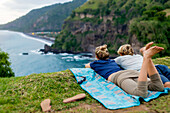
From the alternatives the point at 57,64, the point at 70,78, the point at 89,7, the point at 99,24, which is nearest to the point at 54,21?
the point at 89,7

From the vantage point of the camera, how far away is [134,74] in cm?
453

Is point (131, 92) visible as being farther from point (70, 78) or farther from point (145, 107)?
point (70, 78)

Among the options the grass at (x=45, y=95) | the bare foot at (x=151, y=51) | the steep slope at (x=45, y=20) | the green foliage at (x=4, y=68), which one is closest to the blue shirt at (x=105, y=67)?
Result: the grass at (x=45, y=95)

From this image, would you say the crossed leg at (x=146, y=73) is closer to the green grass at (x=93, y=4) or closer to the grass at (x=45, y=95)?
the grass at (x=45, y=95)

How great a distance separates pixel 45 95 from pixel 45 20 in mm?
168606

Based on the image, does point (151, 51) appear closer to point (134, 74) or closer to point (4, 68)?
point (134, 74)

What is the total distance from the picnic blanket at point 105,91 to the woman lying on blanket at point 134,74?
0.14 meters

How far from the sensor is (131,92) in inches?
163

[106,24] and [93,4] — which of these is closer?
[106,24]

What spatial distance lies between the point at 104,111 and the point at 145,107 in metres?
0.98

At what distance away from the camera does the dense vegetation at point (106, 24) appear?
173 ft

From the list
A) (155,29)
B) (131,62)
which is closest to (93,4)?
(155,29)

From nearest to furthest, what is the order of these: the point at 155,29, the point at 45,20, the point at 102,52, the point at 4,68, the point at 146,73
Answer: the point at 146,73 < the point at 102,52 < the point at 4,68 < the point at 155,29 < the point at 45,20

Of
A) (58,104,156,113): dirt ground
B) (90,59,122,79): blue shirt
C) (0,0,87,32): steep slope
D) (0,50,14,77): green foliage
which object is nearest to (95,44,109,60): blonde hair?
(90,59,122,79): blue shirt
